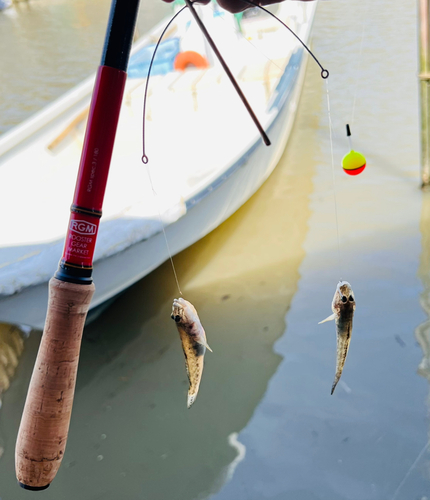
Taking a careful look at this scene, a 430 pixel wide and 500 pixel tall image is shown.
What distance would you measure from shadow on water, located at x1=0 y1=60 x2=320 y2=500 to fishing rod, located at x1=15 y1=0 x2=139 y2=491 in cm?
208

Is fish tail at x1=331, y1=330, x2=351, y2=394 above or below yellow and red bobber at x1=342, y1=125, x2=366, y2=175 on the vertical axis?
below

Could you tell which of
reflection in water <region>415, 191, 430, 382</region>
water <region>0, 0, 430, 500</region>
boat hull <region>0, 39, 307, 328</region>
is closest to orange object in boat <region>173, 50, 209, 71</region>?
boat hull <region>0, 39, 307, 328</region>

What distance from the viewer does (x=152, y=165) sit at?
215 inches

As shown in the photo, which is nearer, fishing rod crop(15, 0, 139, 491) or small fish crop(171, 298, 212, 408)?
fishing rod crop(15, 0, 139, 491)

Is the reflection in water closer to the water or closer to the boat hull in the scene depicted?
the water

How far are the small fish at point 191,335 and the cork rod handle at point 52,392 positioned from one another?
661 millimetres

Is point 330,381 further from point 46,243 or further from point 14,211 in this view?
point 14,211

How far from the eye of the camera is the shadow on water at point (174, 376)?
3.09 meters

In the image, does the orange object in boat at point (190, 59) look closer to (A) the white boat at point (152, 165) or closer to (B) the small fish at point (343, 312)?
(A) the white boat at point (152, 165)

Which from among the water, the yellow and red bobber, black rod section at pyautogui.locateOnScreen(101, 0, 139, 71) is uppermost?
black rod section at pyautogui.locateOnScreen(101, 0, 139, 71)

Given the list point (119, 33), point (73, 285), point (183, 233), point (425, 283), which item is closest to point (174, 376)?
point (183, 233)

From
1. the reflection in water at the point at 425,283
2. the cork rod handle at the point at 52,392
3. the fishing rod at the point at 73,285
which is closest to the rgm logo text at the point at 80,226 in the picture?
the fishing rod at the point at 73,285

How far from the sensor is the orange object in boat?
744 centimetres

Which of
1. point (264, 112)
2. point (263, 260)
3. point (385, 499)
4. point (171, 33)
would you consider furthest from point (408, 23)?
point (385, 499)
